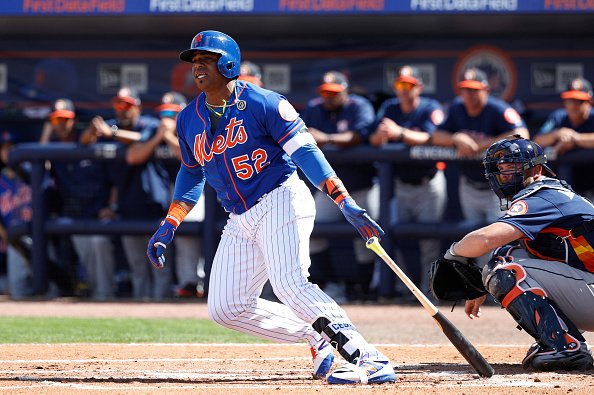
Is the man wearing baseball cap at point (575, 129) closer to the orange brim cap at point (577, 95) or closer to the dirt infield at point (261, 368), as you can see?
the orange brim cap at point (577, 95)

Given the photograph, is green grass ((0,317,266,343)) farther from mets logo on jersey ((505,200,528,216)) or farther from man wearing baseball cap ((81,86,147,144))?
mets logo on jersey ((505,200,528,216))

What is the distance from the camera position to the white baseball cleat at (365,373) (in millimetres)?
4262

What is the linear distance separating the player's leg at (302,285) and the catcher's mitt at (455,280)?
611mm

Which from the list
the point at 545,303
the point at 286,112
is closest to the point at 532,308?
the point at 545,303

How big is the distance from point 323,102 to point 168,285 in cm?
197

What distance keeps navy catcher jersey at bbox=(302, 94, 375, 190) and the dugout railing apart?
3.6 inches

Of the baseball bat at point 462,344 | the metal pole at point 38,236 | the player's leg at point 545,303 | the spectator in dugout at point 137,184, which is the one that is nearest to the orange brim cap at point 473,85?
the spectator in dugout at point 137,184

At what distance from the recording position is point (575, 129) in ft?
26.4

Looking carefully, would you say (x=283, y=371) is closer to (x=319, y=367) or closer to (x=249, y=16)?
(x=319, y=367)

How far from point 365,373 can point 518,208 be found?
3.20ft

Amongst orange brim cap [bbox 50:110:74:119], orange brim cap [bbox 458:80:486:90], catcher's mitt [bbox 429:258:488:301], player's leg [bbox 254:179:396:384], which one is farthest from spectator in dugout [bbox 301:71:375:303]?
player's leg [bbox 254:179:396:384]

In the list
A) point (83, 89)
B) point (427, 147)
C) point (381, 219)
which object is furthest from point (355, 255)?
point (83, 89)

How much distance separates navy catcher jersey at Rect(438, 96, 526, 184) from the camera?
7.86 m

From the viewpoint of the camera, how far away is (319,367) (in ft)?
14.8
